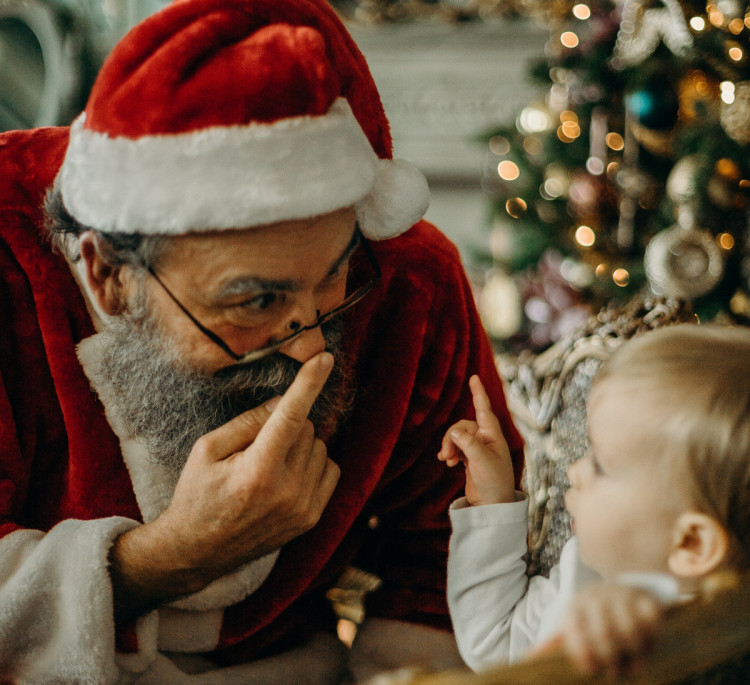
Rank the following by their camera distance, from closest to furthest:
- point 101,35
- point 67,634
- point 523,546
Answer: point 67,634, point 523,546, point 101,35

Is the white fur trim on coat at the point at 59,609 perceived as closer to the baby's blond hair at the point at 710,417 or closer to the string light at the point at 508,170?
the baby's blond hair at the point at 710,417

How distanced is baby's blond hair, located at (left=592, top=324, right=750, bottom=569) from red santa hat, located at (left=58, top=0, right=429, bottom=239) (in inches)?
15.0

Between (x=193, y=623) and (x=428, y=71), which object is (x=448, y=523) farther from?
(x=428, y=71)

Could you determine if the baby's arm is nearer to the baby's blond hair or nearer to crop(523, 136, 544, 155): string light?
the baby's blond hair

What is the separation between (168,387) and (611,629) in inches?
24.3

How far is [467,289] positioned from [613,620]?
721mm

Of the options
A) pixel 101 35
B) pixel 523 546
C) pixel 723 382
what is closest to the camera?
pixel 723 382

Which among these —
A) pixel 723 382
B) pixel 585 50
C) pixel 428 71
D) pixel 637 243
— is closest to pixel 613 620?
pixel 723 382

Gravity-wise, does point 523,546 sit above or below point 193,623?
above

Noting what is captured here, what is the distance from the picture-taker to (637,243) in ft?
6.68

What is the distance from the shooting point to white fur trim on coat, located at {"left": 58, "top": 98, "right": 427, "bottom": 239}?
2.41ft

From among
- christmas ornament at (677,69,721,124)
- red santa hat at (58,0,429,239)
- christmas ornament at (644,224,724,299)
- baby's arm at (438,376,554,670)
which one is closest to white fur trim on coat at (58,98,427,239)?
red santa hat at (58,0,429,239)

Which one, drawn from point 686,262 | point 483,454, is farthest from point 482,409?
point 686,262

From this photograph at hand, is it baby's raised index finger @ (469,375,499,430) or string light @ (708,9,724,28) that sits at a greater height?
string light @ (708,9,724,28)
